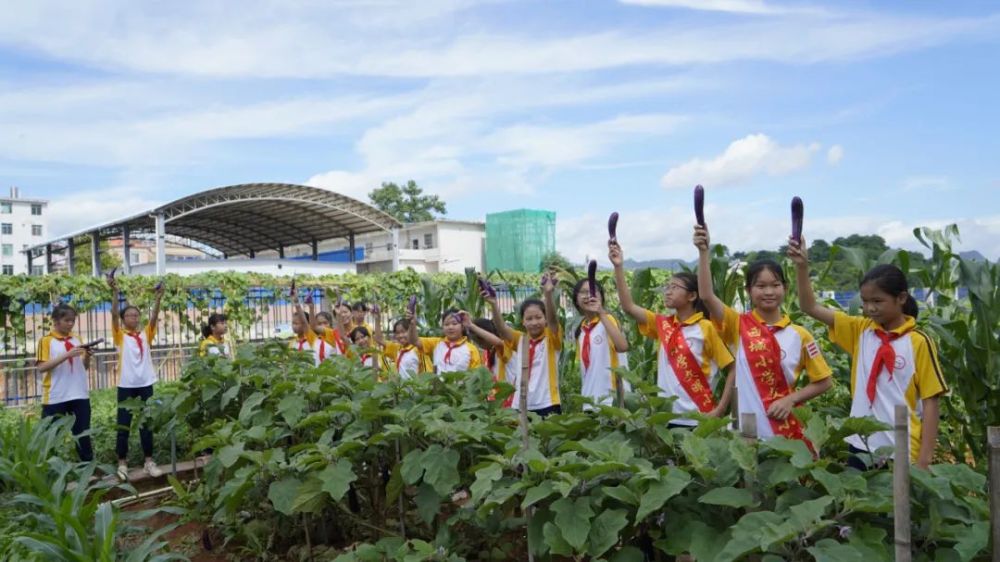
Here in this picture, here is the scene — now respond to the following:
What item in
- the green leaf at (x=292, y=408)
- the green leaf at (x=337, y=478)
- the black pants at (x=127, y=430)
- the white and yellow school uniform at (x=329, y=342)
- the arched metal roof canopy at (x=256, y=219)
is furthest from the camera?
the arched metal roof canopy at (x=256, y=219)

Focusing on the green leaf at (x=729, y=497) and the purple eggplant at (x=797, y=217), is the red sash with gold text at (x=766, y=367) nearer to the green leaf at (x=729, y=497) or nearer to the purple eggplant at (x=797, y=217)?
the purple eggplant at (x=797, y=217)

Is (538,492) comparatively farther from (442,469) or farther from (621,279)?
(621,279)

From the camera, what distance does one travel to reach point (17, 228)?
6700 centimetres

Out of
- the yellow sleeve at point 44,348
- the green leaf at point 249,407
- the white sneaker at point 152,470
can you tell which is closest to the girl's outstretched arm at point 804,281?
the green leaf at point 249,407

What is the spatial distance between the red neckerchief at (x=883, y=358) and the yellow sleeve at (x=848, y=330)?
19 centimetres

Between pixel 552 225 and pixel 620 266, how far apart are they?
109 ft

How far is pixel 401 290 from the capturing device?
1427 centimetres

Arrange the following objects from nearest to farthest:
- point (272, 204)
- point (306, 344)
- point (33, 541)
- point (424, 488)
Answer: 1. point (424, 488)
2. point (33, 541)
3. point (306, 344)
4. point (272, 204)

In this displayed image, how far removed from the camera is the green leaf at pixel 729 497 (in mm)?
2139

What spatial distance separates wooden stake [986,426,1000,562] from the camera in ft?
6.48

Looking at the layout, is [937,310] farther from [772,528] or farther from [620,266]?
[772,528]

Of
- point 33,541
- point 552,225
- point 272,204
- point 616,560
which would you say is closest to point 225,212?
point 272,204

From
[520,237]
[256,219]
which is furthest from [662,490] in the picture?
[520,237]

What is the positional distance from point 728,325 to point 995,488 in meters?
2.05
